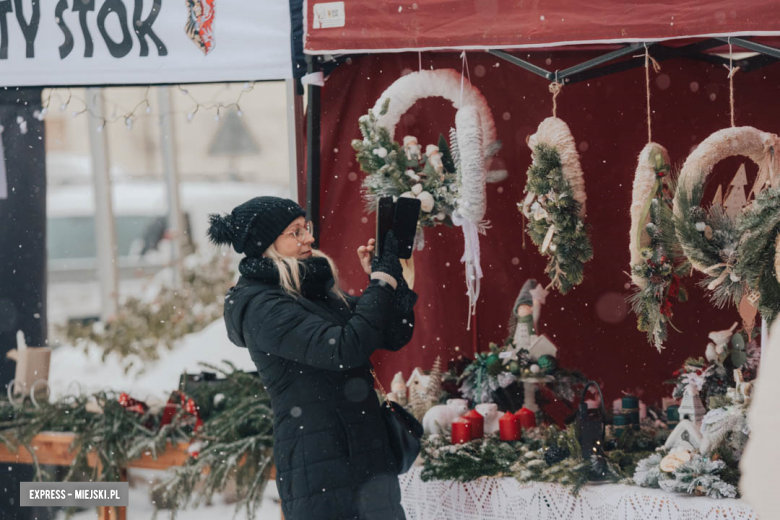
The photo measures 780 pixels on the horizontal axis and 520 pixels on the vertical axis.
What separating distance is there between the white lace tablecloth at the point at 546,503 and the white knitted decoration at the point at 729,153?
90 centimetres

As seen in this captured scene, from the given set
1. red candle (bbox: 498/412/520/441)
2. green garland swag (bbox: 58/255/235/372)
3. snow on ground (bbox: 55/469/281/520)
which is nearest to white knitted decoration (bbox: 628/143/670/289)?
red candle (bbox: 498/412/520/441)

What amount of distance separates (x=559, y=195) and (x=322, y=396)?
1.05m

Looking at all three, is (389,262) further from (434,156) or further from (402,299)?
(434,156)

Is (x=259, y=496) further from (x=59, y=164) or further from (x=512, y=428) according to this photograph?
(x=59, y=164)

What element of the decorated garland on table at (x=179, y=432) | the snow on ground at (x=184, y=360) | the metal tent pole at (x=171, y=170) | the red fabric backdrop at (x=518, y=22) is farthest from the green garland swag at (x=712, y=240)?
the metal tent pole at (x=171, y=170)

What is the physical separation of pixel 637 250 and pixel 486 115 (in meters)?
0.85

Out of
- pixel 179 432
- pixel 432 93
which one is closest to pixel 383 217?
pixel 432 93

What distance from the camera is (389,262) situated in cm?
266

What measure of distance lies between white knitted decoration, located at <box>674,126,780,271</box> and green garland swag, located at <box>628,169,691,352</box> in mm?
84

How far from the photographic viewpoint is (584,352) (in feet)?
12.9

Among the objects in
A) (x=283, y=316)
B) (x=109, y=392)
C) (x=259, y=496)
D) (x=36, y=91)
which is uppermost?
(x=36, y=91)

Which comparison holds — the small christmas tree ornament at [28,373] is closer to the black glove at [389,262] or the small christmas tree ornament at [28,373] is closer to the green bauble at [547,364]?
the black glove at [389,262]

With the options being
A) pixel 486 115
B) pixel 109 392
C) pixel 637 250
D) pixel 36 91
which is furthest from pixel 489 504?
pixel 36 91

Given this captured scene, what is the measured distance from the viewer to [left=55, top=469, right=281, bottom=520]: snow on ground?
373cm
